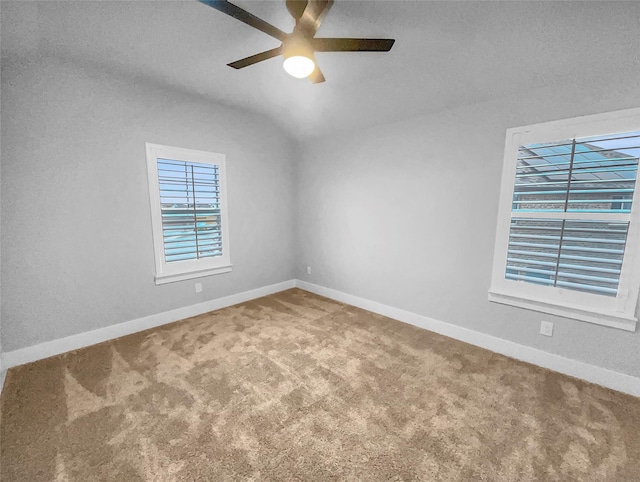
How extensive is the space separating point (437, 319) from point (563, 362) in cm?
103

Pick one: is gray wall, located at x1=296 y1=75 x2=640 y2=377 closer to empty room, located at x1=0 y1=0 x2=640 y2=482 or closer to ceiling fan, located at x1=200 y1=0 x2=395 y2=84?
empty room, located at x1=0 y1=0 x2=640 y2=482

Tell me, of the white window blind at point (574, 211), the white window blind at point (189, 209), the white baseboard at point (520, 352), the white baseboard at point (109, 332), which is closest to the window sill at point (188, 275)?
the white window blind at point (189, 209)

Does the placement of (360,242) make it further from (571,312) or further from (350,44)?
(350,44)

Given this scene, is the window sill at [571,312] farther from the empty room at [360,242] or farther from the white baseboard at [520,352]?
the white baseboard at [520,352]

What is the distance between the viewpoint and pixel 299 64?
5.47 feet

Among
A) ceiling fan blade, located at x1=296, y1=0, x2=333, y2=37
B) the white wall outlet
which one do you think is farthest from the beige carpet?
ceiling fan blade, located at x1=296, y1=0, x2=333, y2=37

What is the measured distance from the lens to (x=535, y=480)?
136cm

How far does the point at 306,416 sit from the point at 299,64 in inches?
87.5

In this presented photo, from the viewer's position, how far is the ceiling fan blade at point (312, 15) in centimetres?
152

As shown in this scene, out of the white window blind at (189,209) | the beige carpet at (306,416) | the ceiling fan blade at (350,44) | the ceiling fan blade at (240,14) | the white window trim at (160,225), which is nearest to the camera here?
the ceiling fan blade at (240,14)

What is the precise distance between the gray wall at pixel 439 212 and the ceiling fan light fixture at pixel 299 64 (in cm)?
164

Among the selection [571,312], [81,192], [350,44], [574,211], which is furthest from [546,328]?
[81,192]

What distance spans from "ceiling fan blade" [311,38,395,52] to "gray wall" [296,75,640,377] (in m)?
1.43

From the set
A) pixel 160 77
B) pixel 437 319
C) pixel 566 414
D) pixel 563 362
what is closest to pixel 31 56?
pixel 160 77
